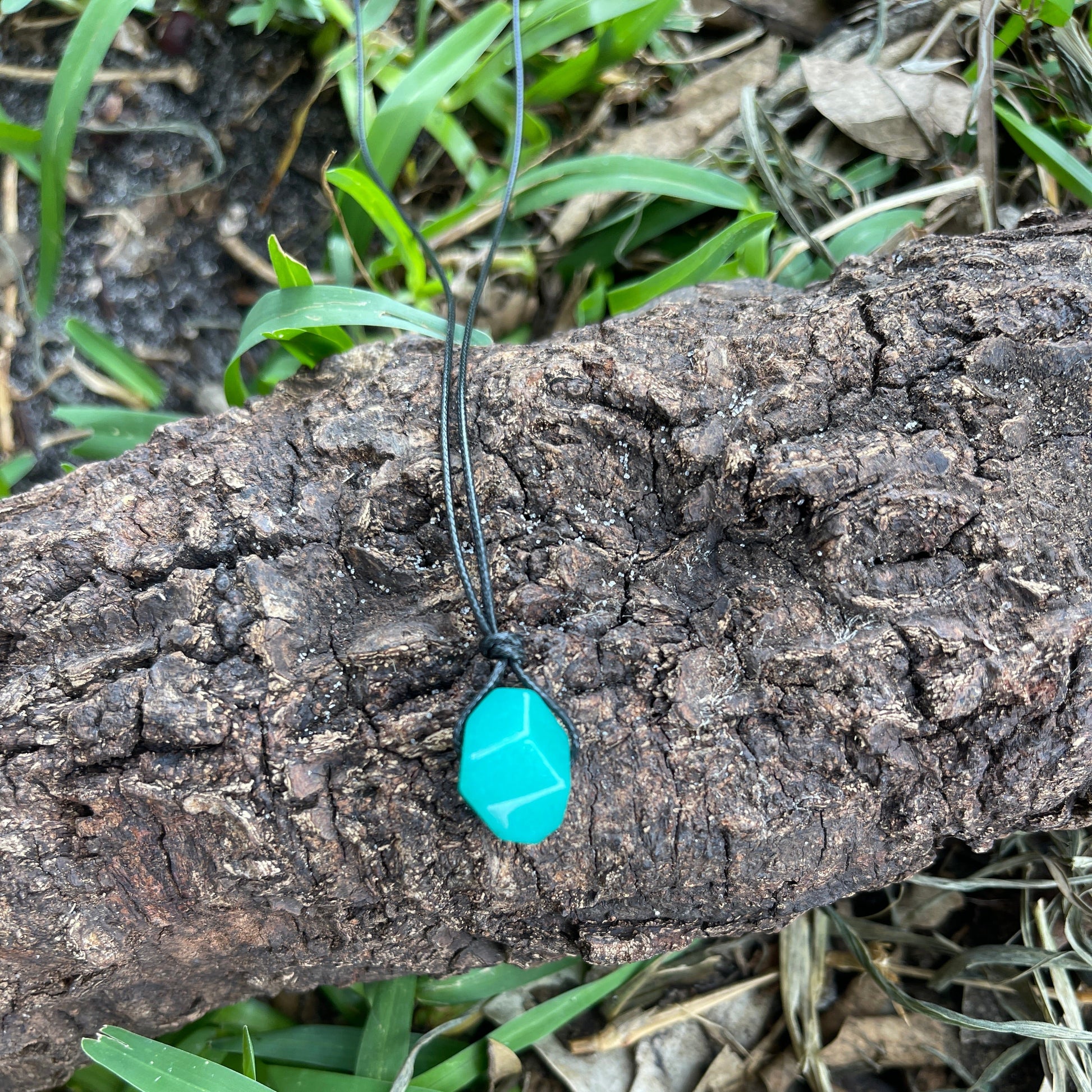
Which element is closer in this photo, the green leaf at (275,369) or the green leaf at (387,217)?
the green leaf at (387,217)

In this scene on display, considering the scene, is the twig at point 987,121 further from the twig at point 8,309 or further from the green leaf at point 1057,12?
the twig at point 8,309

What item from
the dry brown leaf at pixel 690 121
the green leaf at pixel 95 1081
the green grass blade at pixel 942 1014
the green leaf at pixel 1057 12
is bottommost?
the green grass blade at pixel 942 1014

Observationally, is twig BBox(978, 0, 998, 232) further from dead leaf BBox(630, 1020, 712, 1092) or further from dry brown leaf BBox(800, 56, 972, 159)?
dead leaf BBox(630, 1020, 712, 1092)

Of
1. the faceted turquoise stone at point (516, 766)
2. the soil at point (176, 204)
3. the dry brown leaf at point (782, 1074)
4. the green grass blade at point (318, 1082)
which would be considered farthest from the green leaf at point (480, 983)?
the soil at point (176, 204)

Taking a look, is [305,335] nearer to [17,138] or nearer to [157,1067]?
[17,138]

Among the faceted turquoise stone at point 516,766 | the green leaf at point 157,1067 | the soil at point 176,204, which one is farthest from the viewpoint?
the soil at point 176,204

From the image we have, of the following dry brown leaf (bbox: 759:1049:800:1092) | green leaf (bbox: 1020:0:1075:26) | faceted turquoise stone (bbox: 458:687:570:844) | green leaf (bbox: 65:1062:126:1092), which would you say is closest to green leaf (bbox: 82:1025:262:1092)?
green leaf (bbox: 65:1062:126:1092)
